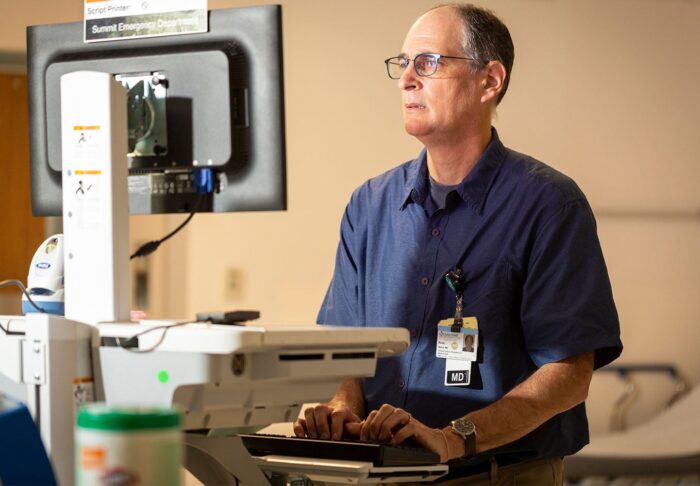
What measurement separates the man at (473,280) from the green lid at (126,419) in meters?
0.75

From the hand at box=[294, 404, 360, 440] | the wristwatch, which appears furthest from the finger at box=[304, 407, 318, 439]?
the wristwatch

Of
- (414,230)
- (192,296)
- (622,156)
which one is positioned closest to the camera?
(414,230)

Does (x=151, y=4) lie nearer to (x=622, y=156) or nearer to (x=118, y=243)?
(x=118, y=243)

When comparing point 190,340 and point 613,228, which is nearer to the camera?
point 190,340

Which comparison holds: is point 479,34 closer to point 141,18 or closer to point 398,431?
point 141,18

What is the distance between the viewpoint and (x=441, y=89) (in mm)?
2033

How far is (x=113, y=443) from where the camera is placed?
0.82 meters

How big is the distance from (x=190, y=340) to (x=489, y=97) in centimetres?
113

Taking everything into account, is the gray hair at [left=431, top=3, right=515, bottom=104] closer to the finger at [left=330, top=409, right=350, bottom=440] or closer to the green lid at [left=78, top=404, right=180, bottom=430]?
the finger at [left=330, top=409, right=350, bottom=440]

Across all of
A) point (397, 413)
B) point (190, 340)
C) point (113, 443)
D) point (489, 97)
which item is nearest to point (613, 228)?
point (489, 97)

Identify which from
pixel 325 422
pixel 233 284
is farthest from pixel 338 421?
pixel 233 284

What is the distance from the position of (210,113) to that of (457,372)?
0.72 metres

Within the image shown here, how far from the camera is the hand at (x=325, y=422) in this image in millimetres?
1609

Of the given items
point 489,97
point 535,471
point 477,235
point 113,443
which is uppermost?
point 489,97
